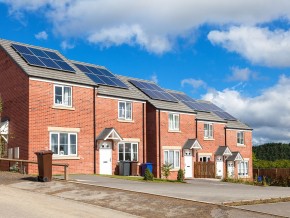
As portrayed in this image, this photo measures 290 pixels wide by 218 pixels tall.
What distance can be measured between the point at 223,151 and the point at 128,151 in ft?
46.8

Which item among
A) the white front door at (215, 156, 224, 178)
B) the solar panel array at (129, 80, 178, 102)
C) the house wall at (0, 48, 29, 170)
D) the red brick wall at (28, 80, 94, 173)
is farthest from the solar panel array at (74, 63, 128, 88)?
the white front door at (215, 156, 224, 178)

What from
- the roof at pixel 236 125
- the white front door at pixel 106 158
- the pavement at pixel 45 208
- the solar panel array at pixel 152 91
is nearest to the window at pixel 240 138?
the roof at pixel 236 125

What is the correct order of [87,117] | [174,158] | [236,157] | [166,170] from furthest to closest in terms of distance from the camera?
[236,157] < [174,158] < [166,170] < [87,117]

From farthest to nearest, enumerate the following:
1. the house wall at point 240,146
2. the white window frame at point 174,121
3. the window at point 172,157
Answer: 1. the house wall at point 240,146
2. the white window frame at point 174,121
3. the window at point 172,157

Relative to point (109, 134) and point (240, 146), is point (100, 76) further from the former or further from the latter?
point (240, 146)

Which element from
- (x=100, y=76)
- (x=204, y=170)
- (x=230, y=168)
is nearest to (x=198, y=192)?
(x=100, y=76)

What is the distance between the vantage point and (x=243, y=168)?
46281 millimetres

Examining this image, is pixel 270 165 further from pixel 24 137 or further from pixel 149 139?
pixel 24 137

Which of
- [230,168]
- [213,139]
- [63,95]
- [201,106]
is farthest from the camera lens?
[230,168]

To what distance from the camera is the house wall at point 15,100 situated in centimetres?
2477

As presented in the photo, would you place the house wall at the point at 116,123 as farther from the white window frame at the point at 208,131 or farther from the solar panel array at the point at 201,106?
the white window frame at the point at 208,131

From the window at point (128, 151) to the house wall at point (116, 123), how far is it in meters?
0.41

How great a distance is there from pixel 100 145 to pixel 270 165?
37287 mm

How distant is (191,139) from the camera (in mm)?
36406
